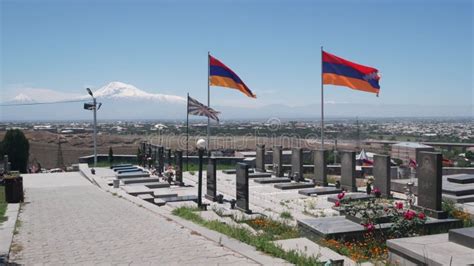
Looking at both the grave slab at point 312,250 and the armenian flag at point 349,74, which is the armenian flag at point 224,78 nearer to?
the armenian flag at point 349,74

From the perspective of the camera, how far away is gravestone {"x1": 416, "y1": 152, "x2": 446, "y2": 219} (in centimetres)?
1094

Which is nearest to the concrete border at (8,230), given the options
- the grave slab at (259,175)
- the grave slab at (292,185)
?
the grave slab at (292,185)

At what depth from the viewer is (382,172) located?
52.1 feet

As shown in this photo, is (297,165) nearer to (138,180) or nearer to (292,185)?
(292,185)

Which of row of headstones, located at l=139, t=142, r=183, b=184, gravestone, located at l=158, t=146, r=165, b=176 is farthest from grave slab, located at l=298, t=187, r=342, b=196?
gravestone, located at l=158, t=146, r=165, b=176

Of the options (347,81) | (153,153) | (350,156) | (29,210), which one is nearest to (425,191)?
(350,156)

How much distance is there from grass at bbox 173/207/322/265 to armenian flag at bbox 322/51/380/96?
10910mm

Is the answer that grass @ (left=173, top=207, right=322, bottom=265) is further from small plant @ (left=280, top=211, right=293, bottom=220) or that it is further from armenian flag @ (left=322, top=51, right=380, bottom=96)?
armenian flag @ (left=322, top=51, right=380, bottom=96)

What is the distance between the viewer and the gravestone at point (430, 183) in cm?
1094

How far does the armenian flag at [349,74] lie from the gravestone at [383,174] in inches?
148

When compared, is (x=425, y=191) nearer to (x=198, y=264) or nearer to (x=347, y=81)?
(x=198, y=264)

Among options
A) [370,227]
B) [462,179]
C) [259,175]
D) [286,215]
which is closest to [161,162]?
[259,175]

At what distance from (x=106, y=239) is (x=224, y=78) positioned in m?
12.8

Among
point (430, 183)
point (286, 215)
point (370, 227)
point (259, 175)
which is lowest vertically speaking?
point (259, 175)
